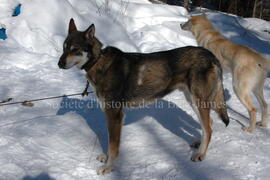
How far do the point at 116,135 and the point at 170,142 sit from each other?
3.00 ft

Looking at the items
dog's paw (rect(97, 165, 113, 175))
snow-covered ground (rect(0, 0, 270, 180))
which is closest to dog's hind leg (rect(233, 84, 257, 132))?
snow-covered ground (rect(0, 0, 270, 180))

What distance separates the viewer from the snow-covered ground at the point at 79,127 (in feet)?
10.9

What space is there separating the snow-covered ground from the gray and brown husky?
0.33m

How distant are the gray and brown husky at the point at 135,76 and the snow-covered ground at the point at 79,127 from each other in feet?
1.07

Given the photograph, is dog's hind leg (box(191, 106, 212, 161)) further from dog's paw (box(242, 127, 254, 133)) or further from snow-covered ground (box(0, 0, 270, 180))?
dog's paw (box(242, 127, 254, 133))

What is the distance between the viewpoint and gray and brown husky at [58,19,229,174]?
337 centimetres

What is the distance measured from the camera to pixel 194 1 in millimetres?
18438

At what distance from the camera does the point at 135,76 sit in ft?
11.6

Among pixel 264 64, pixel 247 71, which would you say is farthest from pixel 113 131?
pixel 264 64

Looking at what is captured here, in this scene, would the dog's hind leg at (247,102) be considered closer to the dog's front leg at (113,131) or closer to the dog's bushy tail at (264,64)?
the dog's bushy tail at (264,64)

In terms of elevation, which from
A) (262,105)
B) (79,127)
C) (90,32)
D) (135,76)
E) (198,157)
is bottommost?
(79,127)

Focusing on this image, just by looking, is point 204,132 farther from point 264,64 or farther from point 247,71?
point 264,64

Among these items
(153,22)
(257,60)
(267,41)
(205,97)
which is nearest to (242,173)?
A: (205,97)

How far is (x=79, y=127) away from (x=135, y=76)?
133 centimetres
